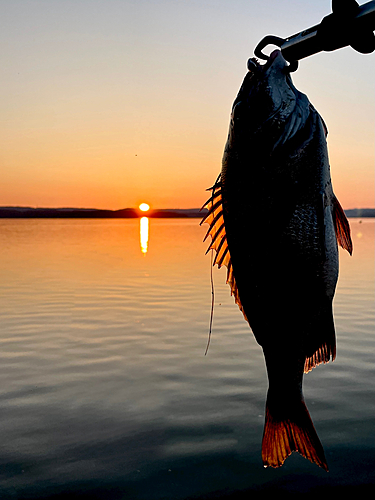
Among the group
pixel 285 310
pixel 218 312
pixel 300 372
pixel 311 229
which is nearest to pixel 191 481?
pixel 300 372

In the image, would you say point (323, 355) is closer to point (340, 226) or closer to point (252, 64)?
point (340, 226)

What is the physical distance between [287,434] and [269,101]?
234 centimetres

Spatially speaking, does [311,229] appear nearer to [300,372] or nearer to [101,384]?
[300,372]

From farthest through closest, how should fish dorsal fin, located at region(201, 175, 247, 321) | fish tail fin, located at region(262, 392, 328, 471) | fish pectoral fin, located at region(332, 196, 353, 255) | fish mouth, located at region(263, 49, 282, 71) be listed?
fish tail fin, located at region(262, 392, 328, 471) → fish dorsal fin, located at region(201, 175, 247, 321) → fish pectoral fin, located at region(332, 196, 353, 255) → fish mouth, located at region(263, 49, 282, 71)

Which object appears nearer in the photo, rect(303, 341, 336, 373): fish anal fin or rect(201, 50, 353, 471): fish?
rect(201, 50, 353, 471): fish

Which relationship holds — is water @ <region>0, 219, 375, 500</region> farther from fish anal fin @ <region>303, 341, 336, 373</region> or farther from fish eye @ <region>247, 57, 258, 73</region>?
fish eye @ <region>247, 57, 258, 73</region>

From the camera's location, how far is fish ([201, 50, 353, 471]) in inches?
127

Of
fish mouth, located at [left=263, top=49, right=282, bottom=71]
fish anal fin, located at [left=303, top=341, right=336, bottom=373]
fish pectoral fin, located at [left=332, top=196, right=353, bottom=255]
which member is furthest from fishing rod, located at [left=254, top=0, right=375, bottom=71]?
fish anal fin, located at [left=303, top=341, right=336, bottom=373]

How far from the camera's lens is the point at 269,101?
127 inches

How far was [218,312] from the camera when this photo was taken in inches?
671

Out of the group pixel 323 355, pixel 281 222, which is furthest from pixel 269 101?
pixel 323 355

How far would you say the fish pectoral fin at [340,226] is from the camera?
3.40m

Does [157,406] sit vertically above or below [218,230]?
below

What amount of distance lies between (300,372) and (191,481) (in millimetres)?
3072
